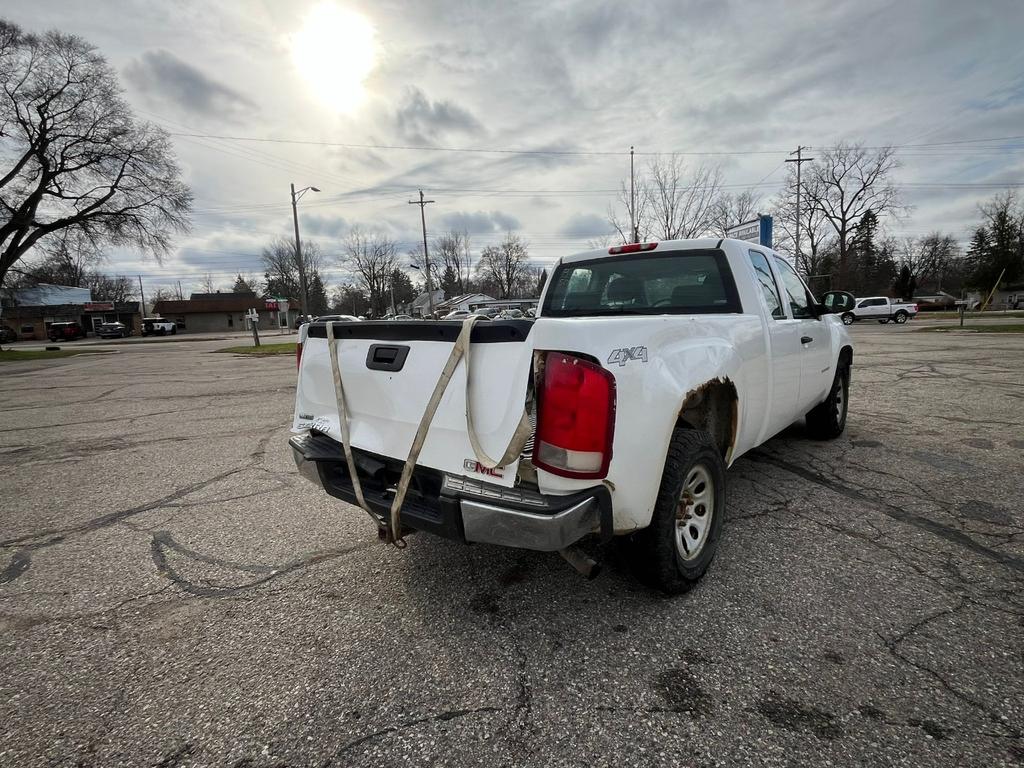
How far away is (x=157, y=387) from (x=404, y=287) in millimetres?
77391

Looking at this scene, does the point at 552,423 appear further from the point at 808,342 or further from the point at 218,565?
the point at 808,342

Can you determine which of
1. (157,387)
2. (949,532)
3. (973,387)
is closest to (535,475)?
(949,532)

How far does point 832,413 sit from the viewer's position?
5.24m

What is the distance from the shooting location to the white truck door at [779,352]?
3512mm

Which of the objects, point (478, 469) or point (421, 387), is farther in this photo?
point (421, 387)

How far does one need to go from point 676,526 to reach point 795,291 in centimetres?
297

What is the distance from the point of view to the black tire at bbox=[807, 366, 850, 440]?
17.0 feet

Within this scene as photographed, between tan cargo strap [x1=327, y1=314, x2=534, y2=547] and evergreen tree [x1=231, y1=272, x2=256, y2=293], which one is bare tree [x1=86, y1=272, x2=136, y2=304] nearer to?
evergreen tree [x1=231, y1=272, x2=256, y2=293]

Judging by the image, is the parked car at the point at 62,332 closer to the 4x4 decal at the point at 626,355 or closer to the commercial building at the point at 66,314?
the commercial building at the point at 66,314

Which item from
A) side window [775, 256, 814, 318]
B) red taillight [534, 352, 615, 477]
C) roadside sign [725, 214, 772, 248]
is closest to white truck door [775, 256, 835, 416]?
side window [775, 256, 814, 318]

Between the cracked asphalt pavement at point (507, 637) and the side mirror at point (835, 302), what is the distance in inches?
55.2

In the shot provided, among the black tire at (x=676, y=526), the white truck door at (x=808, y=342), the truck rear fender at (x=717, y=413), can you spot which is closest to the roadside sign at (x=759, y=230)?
the white truck door at (x=808, y=342)

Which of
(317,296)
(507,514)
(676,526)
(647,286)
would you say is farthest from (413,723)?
(317,296)

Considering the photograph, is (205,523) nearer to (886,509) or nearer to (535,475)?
(535,475)
